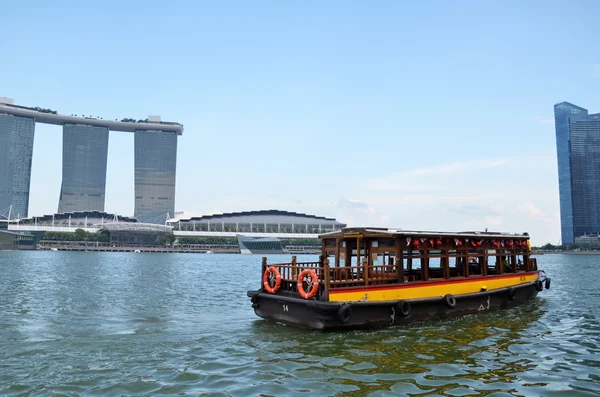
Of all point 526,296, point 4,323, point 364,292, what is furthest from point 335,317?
point 526,296

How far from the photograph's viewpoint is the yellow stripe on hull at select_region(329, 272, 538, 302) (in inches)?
625

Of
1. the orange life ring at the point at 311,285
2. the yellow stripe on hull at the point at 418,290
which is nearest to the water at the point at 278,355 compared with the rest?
the yellow stripe on hull at the point at 418,290

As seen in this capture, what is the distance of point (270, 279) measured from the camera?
716 inches

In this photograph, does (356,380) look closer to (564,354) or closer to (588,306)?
(564,354)

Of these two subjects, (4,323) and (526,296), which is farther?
(526,296)

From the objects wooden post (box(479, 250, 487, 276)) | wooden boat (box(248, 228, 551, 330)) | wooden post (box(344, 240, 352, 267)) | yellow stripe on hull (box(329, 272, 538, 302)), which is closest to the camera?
wooden boat (box(248, 228, 551, 330))

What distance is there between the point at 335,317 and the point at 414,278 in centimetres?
640

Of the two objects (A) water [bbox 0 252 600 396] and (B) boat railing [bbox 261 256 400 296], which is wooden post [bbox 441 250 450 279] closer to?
(A) water [bbox 0 252 600 396]

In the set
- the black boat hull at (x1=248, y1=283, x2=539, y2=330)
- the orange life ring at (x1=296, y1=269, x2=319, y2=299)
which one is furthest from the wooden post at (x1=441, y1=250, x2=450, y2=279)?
the orange life ring at (x1=296, y1=269, x2=319, y2=299)

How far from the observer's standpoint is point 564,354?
1354cm

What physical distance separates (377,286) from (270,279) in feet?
13.7

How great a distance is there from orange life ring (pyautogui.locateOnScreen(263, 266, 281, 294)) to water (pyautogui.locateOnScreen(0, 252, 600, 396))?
133 cm

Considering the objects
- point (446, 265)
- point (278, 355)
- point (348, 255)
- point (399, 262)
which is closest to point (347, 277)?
point (348, 255)

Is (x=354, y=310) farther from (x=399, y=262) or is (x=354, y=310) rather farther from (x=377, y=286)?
(x=399, y=262)
